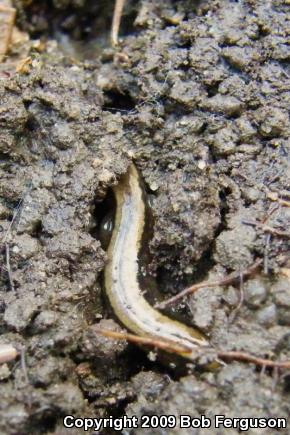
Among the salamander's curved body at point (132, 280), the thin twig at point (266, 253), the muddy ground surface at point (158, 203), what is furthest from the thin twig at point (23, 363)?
the thin twig at point (266, 253)

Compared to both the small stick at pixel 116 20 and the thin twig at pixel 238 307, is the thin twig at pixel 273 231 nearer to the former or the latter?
the thin twig at pixel 238 307

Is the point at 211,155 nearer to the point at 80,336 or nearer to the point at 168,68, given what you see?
the point at 168,68

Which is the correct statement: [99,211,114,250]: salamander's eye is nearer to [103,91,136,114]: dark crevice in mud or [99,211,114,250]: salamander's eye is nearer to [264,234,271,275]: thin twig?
[103,91,136,114]: dark crevice in mud

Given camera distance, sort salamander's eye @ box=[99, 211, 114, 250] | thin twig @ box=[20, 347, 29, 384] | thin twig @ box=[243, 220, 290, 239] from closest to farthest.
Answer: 1. thin twig @ box=[20, 347, 29, 384]
2. thin twig @ box=[243, 220, 290, 239]
3. salamander's eye @ box=[99, 211, 114, 250]

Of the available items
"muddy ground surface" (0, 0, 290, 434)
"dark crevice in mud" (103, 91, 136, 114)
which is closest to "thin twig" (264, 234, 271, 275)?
"muddy ground surface" (0, 0, 290, 434)

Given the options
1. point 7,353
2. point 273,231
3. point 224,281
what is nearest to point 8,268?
point 7,353

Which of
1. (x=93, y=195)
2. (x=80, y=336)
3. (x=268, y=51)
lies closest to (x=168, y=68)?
(x=268, y=51)
